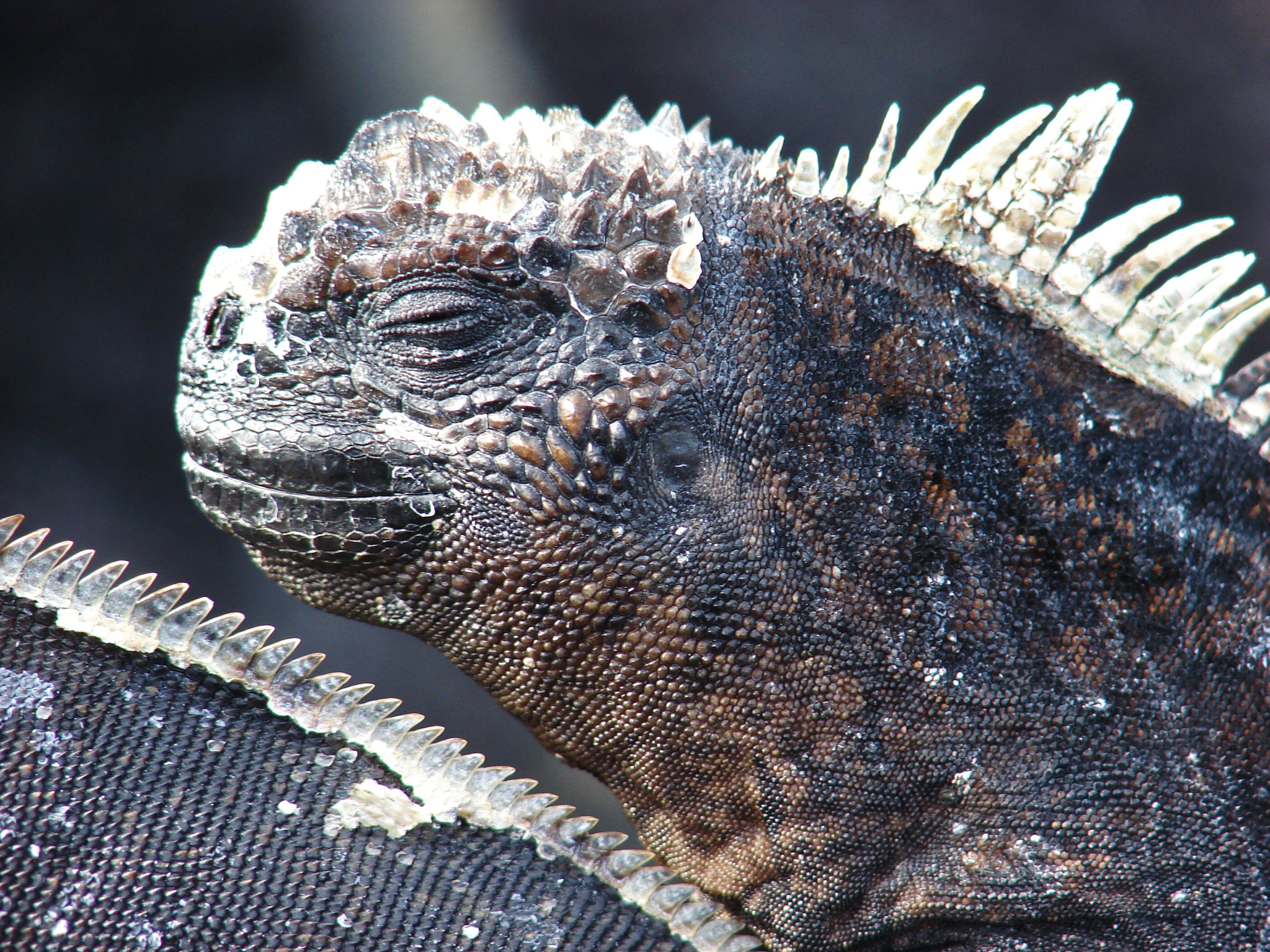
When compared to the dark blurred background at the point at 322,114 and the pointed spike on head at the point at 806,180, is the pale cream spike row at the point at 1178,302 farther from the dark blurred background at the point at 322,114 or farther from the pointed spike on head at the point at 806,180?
the dark blurred background at the point at 322,114

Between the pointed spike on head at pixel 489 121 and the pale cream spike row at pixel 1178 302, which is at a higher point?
the pale cream spike row at pixel 1178 302

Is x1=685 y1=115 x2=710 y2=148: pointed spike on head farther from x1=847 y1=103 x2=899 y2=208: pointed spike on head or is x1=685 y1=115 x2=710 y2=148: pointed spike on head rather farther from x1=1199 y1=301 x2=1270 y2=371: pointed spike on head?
x1=1199 y1=301 x2=1270 y2=371: pointed spike on head

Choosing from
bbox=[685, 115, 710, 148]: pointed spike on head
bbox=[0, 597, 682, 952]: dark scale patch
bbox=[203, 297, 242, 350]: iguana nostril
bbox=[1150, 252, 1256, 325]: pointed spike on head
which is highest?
bbox=[1150, 252, 1256, 325]: pointed spike on head

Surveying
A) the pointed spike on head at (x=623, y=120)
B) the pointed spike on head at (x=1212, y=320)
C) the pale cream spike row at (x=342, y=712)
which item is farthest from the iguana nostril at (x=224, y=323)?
the pointed spike on head at (x=1212, y=320)

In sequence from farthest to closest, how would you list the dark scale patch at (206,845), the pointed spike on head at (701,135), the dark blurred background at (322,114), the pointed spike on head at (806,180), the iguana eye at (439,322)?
the dark blurred background at (322,114), the pointed spike on head at (701,135), the pointed spike on head at (806,180), the iguana eye at (439,322), the dark scale patch at (206,845)

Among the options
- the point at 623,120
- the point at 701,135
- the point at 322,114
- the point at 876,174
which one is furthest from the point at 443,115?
the point at 322,114

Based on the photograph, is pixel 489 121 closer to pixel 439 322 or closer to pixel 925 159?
pixel 439 322

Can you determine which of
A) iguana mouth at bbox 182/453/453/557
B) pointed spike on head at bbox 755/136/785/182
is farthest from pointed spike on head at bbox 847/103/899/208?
iguana mouth at bbox 182/453/453/557

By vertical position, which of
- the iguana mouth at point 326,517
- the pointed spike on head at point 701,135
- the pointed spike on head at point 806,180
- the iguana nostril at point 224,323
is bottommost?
the iguana mouth at point 326,517
